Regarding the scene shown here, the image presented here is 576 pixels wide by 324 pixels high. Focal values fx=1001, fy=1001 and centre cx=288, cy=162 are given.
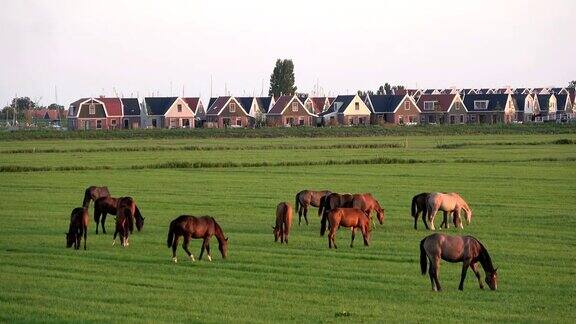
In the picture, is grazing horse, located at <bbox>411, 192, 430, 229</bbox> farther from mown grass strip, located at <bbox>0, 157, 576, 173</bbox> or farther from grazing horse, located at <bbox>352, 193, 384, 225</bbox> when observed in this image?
mown grass strip, located at <bbox>0, 157, 576, 173</bbox>

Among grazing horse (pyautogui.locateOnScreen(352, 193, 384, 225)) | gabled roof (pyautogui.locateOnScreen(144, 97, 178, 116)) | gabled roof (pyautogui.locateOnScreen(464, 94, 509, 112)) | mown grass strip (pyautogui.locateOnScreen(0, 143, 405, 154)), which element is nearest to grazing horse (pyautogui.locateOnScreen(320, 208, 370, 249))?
grazing horse (pyautogui.locateOnScreen(352, 193, 384, 225))

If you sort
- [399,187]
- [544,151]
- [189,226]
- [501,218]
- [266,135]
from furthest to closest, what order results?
[266,135], [544,151], [399,187], [501,218], [189,226]

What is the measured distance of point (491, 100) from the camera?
479 feet

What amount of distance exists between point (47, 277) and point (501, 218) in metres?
15.6

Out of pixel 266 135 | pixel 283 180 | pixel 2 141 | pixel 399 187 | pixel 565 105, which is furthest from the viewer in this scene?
pixel 565 105

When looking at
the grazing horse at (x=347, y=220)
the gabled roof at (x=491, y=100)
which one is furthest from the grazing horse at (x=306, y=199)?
the gabled roof at (x=491, y=100)

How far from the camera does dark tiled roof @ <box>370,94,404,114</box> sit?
469 ft

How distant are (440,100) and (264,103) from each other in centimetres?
2616

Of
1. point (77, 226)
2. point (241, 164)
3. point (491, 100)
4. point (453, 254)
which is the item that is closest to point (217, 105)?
point (491, 100)

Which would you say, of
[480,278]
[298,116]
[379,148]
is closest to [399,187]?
[480,278]

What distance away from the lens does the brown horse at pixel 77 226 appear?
24797mm

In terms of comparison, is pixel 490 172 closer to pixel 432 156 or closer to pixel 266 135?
pixel 432 156

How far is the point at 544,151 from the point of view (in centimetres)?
7244

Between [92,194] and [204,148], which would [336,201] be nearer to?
[92,194]
